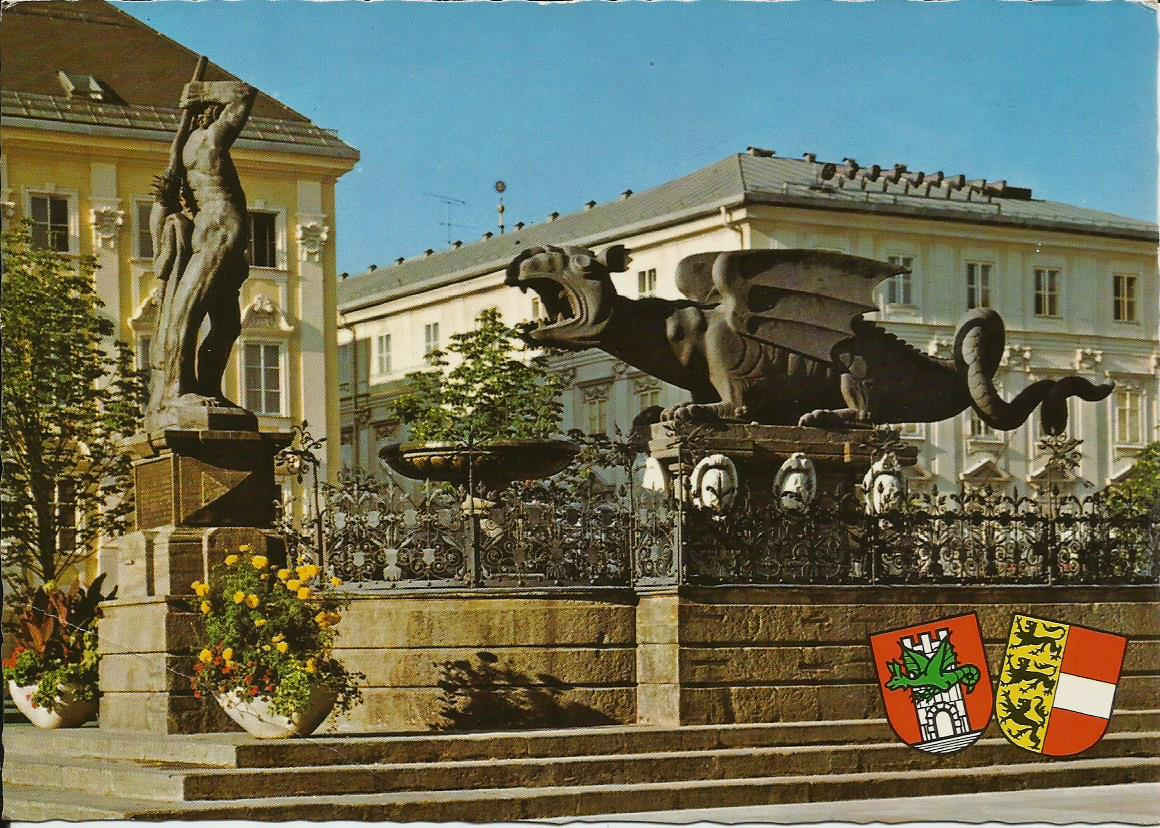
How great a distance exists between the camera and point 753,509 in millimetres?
18516

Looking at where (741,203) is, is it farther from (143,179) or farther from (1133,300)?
(143,179)

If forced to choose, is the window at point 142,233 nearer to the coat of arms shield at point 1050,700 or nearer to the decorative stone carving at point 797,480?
the decorative stone carving at point 797,480

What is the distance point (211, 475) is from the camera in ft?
57.9

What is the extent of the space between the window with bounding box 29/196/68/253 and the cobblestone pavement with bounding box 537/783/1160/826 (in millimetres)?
32498

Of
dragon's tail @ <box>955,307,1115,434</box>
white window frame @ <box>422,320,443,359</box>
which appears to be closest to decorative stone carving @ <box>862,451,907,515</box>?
dragon's tail @ <box>955,307,1115,434</box>

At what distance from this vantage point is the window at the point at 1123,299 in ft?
203

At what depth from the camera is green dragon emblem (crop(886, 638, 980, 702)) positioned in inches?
690

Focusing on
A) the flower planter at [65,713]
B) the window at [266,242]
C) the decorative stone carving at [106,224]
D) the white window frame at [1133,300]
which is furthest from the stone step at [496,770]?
the white window frame at [1133,300]

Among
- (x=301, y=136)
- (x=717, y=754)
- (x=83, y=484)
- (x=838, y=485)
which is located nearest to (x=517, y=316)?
(x=301, y=136)

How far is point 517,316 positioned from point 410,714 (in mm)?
42030

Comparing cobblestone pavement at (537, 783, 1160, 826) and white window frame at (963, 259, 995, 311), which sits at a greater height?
white window frame at (963, 259, 995, 311)

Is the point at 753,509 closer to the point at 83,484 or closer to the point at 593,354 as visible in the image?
the point at 83,484

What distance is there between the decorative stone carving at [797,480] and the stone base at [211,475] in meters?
4.32

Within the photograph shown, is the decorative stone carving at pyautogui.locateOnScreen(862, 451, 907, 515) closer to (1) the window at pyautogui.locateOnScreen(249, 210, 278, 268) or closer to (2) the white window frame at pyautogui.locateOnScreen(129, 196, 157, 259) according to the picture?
(2) the white window frame at pyautogui.locateOnScreen(129, 196, 157, 259)
